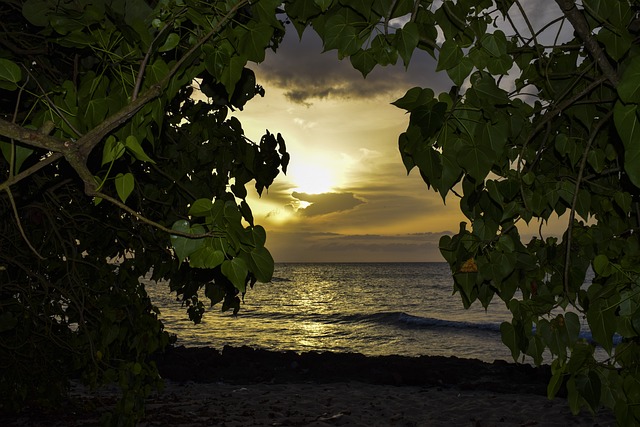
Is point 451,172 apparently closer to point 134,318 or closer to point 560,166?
point 560,166

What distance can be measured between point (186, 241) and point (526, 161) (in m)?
1.87

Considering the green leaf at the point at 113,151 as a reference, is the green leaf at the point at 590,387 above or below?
below

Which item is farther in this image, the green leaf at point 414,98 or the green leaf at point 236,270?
the green leaf at point 414,98

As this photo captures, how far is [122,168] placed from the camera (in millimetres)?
3746

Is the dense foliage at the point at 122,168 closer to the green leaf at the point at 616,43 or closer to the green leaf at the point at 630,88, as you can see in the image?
the green leaf at the point at 630,88

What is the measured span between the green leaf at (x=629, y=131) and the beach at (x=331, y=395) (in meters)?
6.20

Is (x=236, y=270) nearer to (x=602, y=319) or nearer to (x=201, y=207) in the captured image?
(x=201, y=207)

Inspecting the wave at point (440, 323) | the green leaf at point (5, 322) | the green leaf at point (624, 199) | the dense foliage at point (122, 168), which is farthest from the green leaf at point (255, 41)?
the wave at point (440, 323)

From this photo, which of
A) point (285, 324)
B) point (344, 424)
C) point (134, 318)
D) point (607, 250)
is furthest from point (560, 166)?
point (285, 324)

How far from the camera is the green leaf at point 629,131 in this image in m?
1.44

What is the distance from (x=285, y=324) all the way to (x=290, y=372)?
2238cm

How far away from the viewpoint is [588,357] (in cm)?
229

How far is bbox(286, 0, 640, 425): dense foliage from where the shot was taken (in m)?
1.96

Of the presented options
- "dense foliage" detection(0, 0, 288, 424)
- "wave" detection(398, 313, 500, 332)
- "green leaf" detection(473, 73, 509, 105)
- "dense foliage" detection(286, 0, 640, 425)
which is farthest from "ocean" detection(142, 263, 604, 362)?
"green leaf" detection(473, 73, 509, 105)
